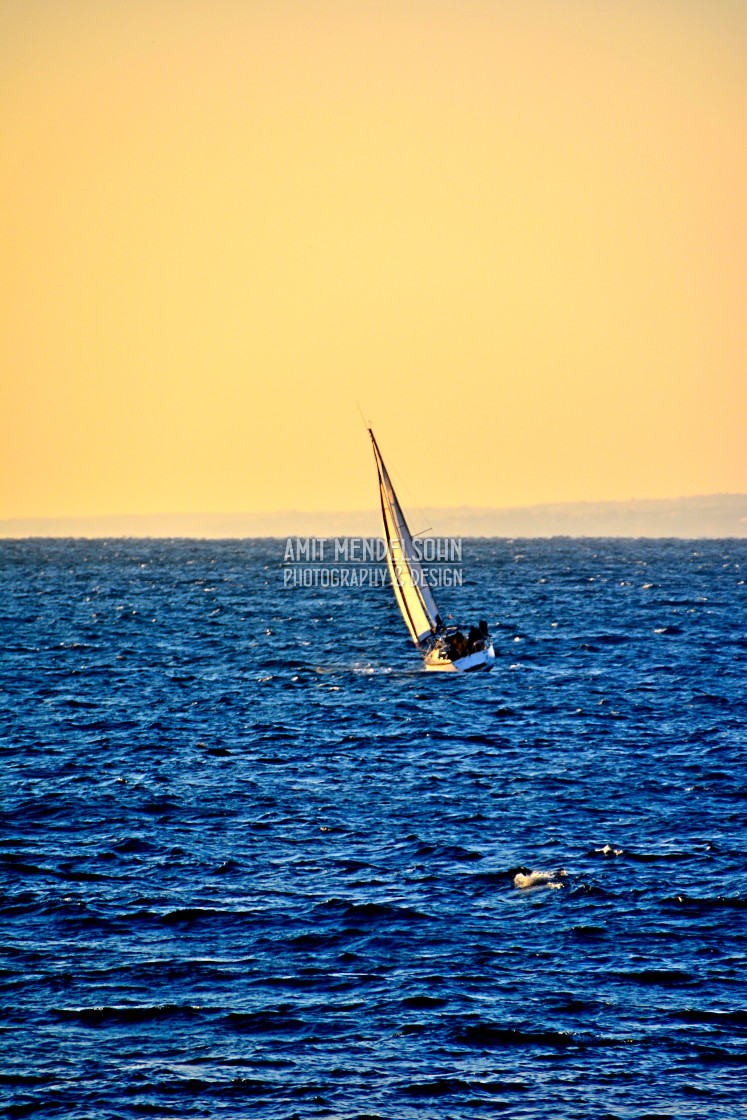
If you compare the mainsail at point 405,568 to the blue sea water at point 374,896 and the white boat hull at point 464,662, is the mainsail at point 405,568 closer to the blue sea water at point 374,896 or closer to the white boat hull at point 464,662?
the white boat hull at point 464,662

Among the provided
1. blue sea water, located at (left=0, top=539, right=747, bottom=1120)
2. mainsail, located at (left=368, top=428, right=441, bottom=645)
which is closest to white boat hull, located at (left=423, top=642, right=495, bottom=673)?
blue sea water, located at (left=0, top=539, right=747, bottom=1120)

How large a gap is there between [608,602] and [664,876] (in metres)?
71.2

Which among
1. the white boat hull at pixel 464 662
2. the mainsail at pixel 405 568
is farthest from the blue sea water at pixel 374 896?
the mainsail at pixel 405 568

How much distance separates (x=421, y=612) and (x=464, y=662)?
4596 millimetres

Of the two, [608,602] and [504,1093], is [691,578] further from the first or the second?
[504,1093]

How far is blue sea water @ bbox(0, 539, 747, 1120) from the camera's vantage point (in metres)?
19.0

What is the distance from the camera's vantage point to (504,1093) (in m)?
18.4

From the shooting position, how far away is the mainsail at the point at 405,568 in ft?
201

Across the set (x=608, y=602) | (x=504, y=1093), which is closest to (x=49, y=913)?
(x=504, y=1093)

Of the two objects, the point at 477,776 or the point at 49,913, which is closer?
the point at 49,913

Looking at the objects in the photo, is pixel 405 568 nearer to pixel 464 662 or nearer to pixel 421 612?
pixel 421 612

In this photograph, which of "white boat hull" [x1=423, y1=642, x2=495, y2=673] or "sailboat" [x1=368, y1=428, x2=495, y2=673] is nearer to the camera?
"white boat hull" [x1=423, y1=642, x2=495, y2=673]

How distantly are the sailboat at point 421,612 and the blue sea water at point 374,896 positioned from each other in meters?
1.13

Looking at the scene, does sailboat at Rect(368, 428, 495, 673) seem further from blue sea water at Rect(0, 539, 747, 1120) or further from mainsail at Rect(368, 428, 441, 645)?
blue sea water at Rect(0, 539, 747, 1120)
